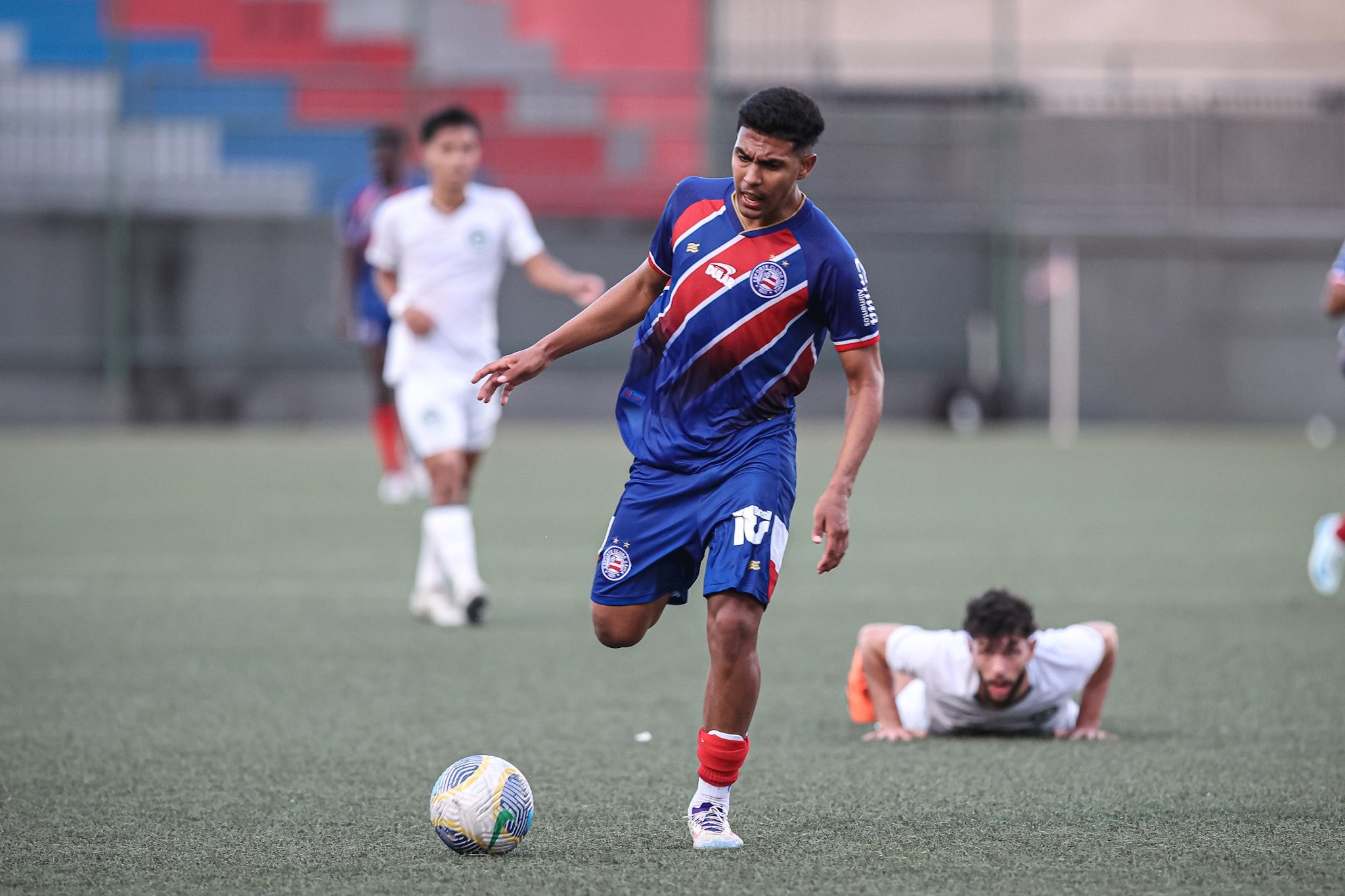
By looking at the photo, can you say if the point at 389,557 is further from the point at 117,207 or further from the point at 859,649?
the point at 117,207

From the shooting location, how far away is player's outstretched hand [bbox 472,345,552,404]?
168 inches

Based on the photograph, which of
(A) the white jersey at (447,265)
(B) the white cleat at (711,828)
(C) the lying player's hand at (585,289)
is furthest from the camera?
(A) the white jersey at (447,265)

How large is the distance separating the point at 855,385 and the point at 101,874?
2.05 metres

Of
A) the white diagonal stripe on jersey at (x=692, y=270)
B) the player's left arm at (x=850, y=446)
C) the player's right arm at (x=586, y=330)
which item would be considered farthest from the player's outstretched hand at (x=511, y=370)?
the player's left arm at (x=850, y=446)

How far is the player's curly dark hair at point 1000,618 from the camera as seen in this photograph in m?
5.23

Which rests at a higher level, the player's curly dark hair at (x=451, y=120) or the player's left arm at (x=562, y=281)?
the player's curly dark hair at (x=451, y=120)

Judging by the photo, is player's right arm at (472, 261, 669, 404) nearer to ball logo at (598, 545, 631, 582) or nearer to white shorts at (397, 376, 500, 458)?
ball logo at (598, 545, 631, 582)

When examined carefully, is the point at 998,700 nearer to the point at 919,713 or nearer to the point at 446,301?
the point at 919,713

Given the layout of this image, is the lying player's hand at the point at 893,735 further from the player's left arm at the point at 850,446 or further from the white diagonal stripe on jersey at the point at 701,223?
the white diagonal stripe on jersey at the point at 701,223

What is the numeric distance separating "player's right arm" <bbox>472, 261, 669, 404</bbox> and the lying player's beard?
168cm

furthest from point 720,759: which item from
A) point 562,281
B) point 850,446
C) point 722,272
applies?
point 562,281

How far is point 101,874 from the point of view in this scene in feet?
12.5

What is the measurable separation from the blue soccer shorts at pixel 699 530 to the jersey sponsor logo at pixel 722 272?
1.39 ft

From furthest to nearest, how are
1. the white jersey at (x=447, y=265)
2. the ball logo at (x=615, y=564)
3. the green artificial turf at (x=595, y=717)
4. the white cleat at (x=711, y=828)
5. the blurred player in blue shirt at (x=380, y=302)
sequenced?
the blurred player in blue shirt at (x=380, y=302), the white jersey at (x=447, y=265), the ball logo at (x=615, y=564), the white cleat at (x=711, y=828), the green artificial turf at (x=595, y=717)
